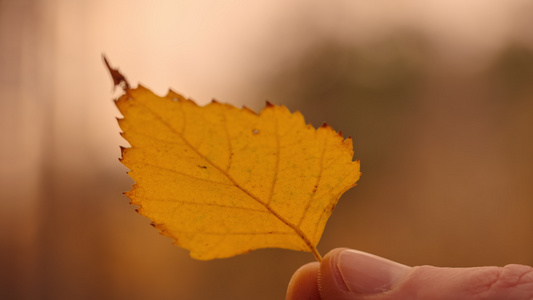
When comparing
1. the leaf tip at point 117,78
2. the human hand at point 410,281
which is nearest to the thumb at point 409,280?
the human hand at point 410,281

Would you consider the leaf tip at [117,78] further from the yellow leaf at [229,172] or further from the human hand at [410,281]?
the human hand at [410,281]

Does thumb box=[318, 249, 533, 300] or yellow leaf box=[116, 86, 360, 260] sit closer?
yellow leaf box=[116, 86, 360, 260]

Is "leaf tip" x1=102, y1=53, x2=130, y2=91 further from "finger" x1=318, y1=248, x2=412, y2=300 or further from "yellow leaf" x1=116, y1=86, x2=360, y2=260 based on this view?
"finger" x1=318, y1=248, x2=412, y2=300

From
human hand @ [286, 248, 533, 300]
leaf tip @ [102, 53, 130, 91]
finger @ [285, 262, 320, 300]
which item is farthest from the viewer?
finger @ [285, 262, 320, 300]

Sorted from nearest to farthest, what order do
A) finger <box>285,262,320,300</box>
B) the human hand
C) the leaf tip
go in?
the leaf tip < the human hand < finger <box>285,262,320,300</box>

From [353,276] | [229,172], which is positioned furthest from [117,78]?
[353,276]

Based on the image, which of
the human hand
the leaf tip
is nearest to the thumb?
the human hand

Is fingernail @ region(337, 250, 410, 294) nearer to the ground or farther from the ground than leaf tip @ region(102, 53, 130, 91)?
nearer to the ground

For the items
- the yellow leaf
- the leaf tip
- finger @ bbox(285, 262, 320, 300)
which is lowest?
finger @ bbox(285, 262, 320, 300)
